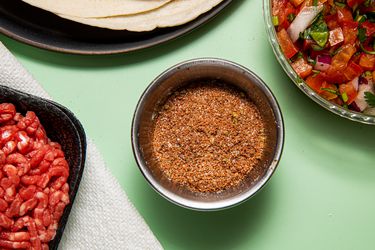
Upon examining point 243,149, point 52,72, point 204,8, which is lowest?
point 243,149

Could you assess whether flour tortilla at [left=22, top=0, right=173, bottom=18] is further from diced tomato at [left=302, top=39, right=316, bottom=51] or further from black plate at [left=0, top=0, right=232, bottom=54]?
diced tomato at [left=302, top=39, right=316, bottom=51]

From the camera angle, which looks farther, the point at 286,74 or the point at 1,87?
the point at 286,74

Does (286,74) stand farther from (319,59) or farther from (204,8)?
(204,8)

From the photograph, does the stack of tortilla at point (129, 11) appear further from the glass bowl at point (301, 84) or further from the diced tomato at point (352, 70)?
the diced tomato at point (352, 70)

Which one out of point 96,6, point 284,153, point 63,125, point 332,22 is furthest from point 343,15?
point 63,125

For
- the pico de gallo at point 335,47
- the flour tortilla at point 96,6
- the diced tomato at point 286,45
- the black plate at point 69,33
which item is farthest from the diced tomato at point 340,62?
the flour tortilla at point 96,6

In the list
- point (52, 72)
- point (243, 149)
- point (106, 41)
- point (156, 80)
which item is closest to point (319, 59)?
point (243, 149)

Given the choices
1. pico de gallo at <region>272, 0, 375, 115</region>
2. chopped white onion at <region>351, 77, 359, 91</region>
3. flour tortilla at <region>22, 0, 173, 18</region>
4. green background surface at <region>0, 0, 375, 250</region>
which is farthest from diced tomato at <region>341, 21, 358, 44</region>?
flour tortilla at <region>22, 0, 173, 18</region>
